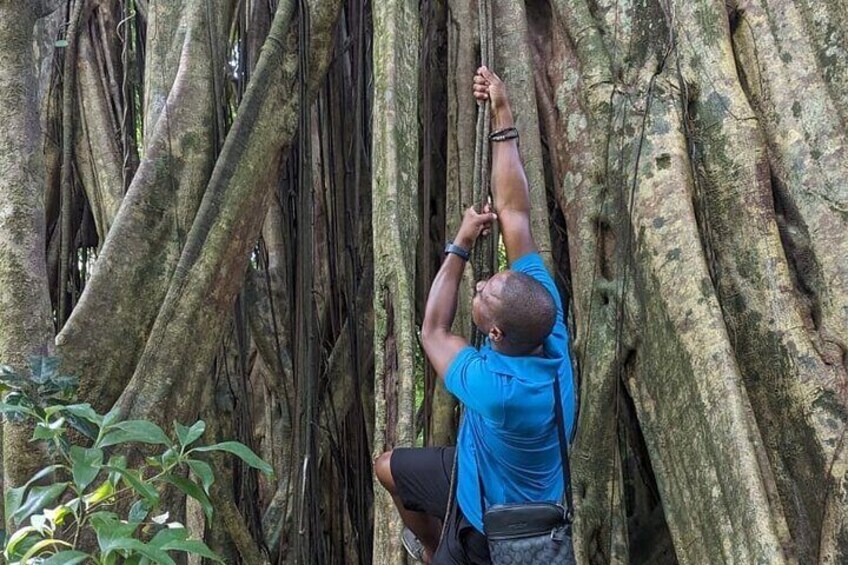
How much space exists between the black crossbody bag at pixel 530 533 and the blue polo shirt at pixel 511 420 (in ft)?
0.14

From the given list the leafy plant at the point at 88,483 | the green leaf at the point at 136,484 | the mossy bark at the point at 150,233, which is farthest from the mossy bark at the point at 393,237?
the green leaf at the point at 136,484

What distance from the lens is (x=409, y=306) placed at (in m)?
2.33

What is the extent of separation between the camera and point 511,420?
181cm

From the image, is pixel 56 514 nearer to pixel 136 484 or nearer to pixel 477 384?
pixel 136 484

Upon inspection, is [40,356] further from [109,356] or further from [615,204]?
[615,204]

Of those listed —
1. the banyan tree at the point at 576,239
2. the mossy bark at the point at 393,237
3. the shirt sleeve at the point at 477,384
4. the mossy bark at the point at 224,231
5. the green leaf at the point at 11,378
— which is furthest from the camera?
the mossy bark at the point at 224,231

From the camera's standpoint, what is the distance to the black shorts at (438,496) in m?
2.03

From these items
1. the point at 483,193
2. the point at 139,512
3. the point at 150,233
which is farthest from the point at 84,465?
the point at 150,233

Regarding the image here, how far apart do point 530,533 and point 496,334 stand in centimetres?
43

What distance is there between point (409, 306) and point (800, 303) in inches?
39.6

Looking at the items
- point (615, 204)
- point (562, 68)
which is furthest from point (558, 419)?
point (562, 68)

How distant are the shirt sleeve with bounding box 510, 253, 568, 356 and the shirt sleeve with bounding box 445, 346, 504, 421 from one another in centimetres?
17

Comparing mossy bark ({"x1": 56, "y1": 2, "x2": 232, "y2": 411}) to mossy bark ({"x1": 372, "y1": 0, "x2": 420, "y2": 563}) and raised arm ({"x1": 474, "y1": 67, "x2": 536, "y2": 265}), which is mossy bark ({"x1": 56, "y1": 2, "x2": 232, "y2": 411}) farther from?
raised arm ({"x1": 474, "y1": 67, "x2": 536, "y2": 265})

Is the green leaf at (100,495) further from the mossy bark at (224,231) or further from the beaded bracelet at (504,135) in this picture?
the beaded bracelet at (504,135)
